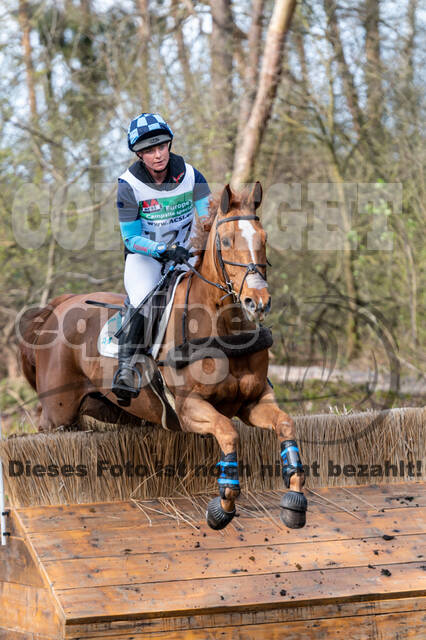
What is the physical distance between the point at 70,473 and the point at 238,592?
4.70 feet

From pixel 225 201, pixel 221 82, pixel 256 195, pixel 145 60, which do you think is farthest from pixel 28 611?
pixel 145 60

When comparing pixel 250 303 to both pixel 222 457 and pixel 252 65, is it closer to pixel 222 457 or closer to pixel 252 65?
pixel 222 457

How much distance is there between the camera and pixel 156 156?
424 centimetres

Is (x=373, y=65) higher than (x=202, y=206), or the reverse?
(x=373, y=65)

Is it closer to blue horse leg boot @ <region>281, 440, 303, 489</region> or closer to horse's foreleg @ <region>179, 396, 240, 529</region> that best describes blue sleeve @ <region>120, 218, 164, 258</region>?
horse's foreleg @ <region>179, 396, 240, 529</region>

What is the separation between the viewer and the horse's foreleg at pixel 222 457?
3576 millimetres

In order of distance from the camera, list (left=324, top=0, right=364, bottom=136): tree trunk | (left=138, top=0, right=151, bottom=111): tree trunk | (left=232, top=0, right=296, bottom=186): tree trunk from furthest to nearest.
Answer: (left=324, top=0, right=364, bottom=136): tree trunk → (left=138, top=0, right=151, bottom=111): tree trunk → (left=232, top=0, right=296, bottom=186): tree trunk

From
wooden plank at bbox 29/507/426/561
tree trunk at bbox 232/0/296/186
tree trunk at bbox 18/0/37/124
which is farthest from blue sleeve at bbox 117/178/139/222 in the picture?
tree trunk at bbox 18/0/37/124

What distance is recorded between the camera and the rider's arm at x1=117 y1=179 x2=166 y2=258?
4.18 m

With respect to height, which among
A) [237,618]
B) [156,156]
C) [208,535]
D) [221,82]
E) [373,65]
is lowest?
[237,618]

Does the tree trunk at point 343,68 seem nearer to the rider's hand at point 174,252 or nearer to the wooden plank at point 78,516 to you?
the rider's hand at point 174,252

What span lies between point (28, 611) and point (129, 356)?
5.30ft

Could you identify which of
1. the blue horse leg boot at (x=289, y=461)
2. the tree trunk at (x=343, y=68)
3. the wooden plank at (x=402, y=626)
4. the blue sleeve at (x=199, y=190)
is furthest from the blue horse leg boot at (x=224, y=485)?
the tree trunk at (x=343, y=68)

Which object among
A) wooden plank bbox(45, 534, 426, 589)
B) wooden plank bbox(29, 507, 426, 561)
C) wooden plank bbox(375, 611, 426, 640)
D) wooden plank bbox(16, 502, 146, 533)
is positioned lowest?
wooden plank bbox(375, 611, 426, 640)
